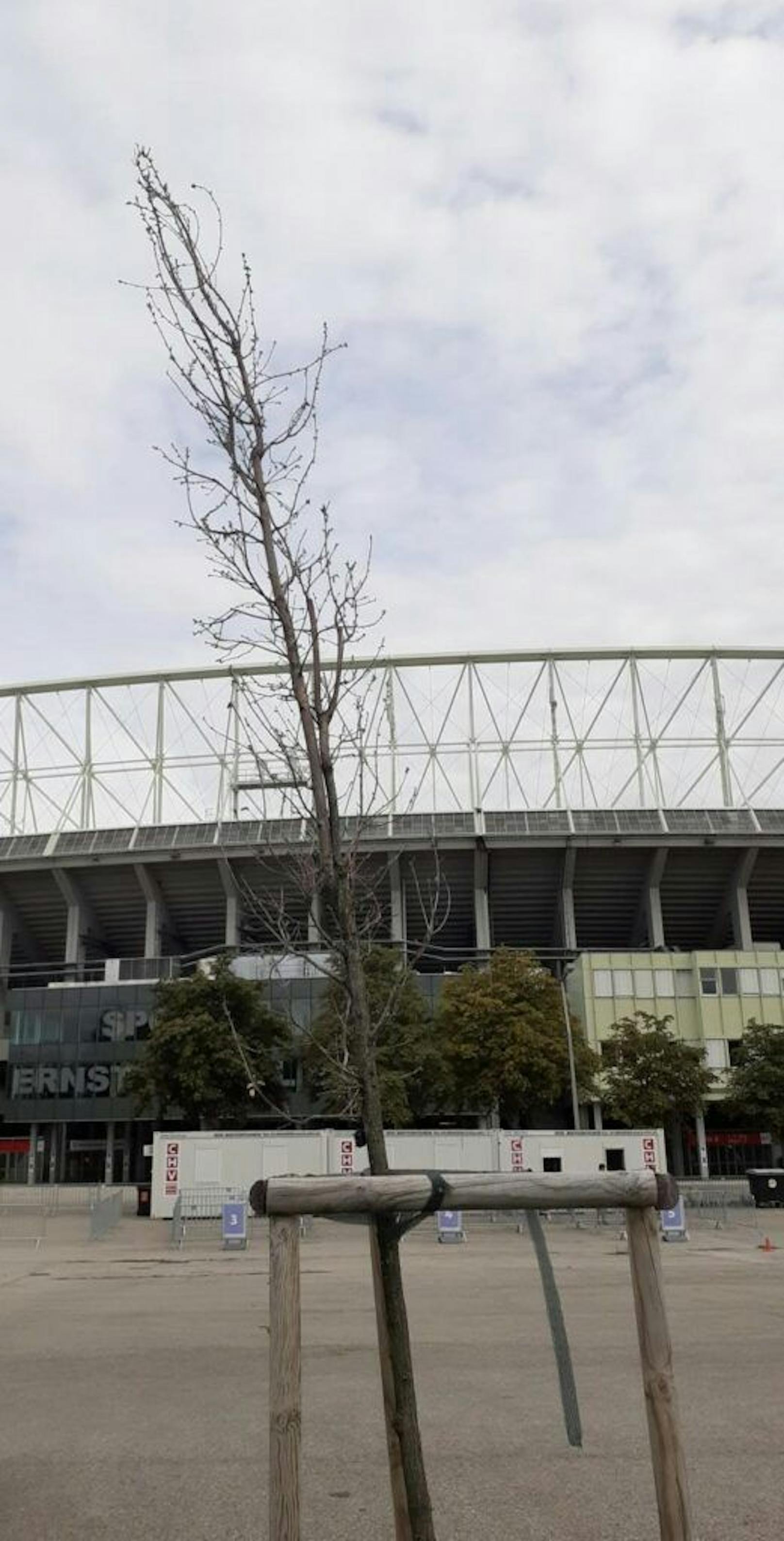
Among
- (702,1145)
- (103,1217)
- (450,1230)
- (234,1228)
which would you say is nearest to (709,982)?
(702,1145)

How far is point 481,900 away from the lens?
71812mm

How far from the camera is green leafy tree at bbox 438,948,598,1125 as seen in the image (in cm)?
4991

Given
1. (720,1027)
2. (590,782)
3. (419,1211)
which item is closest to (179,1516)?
(419,1211)

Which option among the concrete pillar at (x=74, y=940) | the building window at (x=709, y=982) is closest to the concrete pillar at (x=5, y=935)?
the concrete pillar at (x=74, y=940)

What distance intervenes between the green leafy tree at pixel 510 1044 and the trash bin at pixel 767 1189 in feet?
36.6

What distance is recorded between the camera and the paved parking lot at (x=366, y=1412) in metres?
6.59

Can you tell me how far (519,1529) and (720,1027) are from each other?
57.6 meters

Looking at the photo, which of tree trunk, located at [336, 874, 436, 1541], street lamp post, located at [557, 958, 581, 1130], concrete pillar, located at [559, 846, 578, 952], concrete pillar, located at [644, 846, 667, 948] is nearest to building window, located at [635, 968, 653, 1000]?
concrete pillar, located at [644, 846, 667, 948]

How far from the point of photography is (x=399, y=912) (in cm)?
6706

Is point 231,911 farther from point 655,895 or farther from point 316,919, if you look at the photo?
point 316,919

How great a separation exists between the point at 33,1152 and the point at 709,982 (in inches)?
1459

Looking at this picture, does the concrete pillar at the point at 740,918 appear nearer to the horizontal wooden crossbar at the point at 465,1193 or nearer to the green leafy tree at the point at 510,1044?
the green leafy tree at the point at 510,1044

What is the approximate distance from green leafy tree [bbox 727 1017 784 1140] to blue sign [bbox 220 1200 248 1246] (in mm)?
30821

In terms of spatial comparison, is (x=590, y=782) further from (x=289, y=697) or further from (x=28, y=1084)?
(x=289, y=697)
